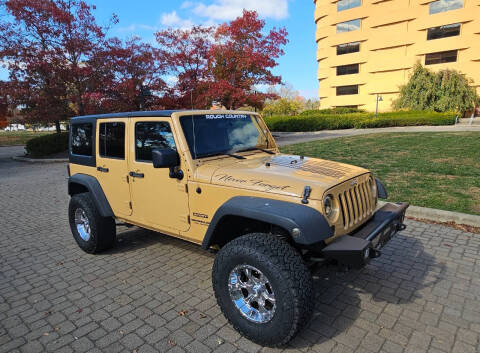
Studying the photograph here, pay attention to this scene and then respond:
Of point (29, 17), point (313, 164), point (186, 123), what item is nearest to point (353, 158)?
point (313, 164)

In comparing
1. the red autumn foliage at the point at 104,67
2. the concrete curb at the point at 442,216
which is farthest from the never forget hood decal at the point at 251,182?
the red autumn foliage at the point at 104,67

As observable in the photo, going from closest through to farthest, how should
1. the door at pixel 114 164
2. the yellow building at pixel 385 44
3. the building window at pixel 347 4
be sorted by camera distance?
1. the door at pixel 114 164
2. the yellow building at pixel 385 44
3. the building window at pixel 347 4

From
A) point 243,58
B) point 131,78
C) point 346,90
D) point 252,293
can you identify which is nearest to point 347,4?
point 346,90

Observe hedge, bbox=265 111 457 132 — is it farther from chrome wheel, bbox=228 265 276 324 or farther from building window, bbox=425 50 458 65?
chrome wheel, bbox=228 265 276 324

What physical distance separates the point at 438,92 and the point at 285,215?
37.6 meters

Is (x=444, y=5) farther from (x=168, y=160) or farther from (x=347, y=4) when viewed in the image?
(x=168, y=160)

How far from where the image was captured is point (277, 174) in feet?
9.69

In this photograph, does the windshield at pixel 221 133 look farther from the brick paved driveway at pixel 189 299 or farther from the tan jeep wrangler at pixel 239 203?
the brick paved driveway at pixel 189 299

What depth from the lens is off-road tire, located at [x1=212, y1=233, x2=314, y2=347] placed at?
2.44 meters

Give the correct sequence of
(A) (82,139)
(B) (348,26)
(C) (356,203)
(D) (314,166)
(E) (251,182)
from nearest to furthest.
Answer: (E) (251,182)
(C) (356,203)
(D) (314,166)
(A) (82,139)
(B) (348,26)

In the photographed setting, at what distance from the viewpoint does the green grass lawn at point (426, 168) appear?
20.3 ft

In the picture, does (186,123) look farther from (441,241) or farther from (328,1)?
(328,1)

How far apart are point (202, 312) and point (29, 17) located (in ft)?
53.8

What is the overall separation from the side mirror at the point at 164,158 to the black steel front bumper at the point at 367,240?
5.46ft
